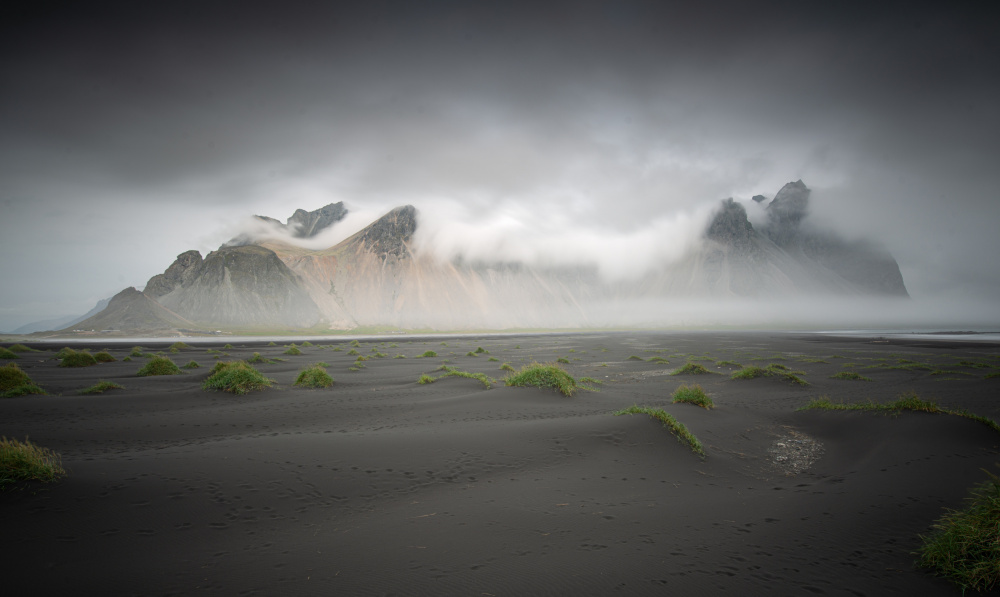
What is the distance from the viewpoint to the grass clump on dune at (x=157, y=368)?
2187 cm

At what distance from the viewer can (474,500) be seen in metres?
6.98

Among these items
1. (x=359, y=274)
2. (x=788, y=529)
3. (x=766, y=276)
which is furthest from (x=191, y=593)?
(x=766, y=276)

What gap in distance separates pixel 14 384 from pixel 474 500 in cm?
2004

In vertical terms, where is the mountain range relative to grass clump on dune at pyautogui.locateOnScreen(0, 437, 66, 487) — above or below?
above

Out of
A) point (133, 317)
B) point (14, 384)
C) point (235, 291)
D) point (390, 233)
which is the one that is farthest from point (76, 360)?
point (390, 233)

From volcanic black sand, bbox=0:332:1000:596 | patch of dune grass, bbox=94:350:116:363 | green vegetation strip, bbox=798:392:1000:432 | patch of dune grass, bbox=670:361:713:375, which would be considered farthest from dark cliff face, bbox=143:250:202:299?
green vegetation strip, bbox=798:392:1000:432

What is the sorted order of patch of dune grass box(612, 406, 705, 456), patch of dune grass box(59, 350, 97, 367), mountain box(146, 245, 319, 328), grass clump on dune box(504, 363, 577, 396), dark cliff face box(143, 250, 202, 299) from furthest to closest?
dark cliff face box(143, 250, 202, 299) → mountain box(146, 245, 319, 328) → patch of dune grass box(59, 350, 97, 367) → grass clump on dune box(504, 363, 577, 396) → patch of dune grass box(612, 406, 705, 456)

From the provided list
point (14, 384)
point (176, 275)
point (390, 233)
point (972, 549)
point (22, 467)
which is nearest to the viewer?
point (972, 549)

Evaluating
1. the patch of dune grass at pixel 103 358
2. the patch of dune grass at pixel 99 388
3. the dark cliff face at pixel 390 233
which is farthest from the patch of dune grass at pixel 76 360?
the dark cliff face at pixel 390 233

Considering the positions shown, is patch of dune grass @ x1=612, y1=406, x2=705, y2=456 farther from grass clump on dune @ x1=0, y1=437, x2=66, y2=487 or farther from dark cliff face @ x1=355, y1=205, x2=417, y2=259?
dark cliff face @ x1=355, y1=205, x2=417, y2=259

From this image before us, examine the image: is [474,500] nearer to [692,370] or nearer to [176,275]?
[692,370]

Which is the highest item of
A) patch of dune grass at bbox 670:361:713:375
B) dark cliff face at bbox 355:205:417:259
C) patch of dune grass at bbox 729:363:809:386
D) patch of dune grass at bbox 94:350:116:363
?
dark cliff face at bbox 355:205:417:259

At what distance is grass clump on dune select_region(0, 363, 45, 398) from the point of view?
14.2m

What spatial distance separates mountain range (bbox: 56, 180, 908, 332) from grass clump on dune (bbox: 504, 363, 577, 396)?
4710 inches
